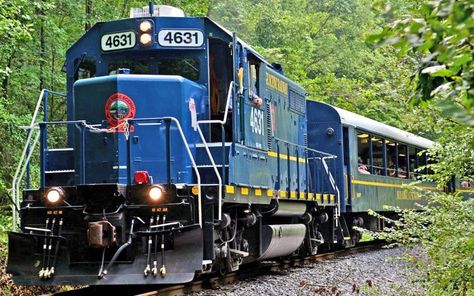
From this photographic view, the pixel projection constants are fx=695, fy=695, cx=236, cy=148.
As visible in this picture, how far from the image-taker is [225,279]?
33.4 ft

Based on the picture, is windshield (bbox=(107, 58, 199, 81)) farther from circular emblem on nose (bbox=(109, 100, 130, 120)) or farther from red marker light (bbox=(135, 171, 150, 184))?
red marker light (bbox=(135, 171, 150, 184))

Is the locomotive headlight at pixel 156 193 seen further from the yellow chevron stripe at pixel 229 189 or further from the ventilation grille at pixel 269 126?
the ventilation grille at pixel 269 126

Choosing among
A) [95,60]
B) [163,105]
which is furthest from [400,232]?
[95,60]

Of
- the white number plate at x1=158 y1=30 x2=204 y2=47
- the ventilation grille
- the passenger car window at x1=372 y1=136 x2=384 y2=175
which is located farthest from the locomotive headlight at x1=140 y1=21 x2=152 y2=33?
the passenger car window at x1=372 y1=136 x2=384 y2=175

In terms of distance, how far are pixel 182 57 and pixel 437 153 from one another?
3.55m

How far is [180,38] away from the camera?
9219mm

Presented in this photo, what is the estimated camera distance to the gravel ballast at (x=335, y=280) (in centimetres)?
881

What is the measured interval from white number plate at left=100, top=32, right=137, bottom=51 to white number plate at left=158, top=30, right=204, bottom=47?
39 centimetres

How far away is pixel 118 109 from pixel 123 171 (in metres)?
0.79

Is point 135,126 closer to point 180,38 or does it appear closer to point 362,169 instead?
point 180,38

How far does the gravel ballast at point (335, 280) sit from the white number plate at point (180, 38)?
3.26m

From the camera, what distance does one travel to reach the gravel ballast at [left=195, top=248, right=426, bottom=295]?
881 centimetres

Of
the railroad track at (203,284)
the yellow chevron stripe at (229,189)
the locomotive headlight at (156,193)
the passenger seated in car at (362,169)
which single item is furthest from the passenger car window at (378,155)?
the locomotive headlight at (156,193)

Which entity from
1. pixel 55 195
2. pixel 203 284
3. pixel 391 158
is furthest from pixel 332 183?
pixel 55 195
